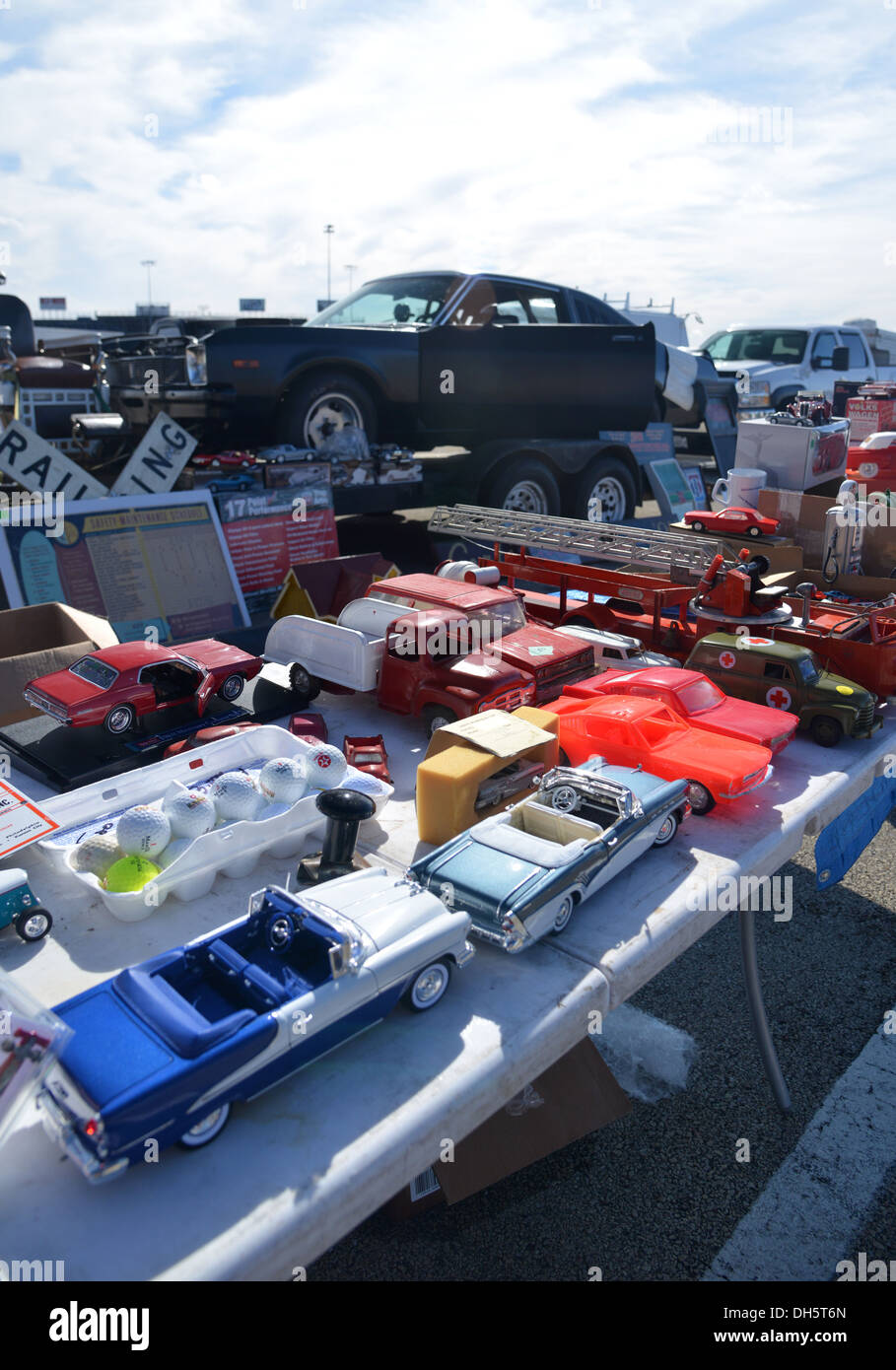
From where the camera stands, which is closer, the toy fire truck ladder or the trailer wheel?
the toy fire truck ladder

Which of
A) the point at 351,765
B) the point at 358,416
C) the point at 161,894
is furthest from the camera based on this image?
the point at 358,416

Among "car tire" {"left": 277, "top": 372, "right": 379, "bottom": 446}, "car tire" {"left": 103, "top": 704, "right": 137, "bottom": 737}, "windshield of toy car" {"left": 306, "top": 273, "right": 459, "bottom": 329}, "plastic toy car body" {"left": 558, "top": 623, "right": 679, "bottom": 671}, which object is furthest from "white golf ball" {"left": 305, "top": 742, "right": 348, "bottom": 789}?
"windshield of toy car" {"left": 306, "top": 273, "right": 459, "bottom": 329}

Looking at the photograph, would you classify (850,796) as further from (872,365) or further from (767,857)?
(872,365)

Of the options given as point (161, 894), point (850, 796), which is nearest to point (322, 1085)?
point (161, 894)

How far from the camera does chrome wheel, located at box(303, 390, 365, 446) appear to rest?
7750 mm

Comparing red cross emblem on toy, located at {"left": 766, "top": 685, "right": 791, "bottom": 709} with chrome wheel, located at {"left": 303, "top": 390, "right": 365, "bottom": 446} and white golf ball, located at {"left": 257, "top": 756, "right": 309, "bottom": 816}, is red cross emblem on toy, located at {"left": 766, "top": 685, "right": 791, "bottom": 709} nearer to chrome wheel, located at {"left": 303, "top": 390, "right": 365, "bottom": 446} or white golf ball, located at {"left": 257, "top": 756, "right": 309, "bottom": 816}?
white golf ball, located at {"left": 257, "top": 756, "right": 309, "bottom": 816}

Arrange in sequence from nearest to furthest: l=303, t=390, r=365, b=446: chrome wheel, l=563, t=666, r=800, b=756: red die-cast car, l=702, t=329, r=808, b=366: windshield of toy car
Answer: l=563, t=666, r=800, b=756: red die-cast car, l=303, t=390, r=365, b=446: chrome wheel, l=702, t=329, r=808, b=366: windshield of toy car

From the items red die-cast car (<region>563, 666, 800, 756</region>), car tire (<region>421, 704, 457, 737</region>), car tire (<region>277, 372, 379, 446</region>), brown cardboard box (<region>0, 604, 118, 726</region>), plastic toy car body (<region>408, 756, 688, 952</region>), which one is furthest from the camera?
car tire (<region>277, 372, 379, 446</region>)

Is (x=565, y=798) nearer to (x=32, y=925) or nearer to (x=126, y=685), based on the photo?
(x=32, y=925)

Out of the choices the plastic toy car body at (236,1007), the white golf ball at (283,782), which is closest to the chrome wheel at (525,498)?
the white golf ball at (283,782)

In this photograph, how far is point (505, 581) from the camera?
5980 millimetres

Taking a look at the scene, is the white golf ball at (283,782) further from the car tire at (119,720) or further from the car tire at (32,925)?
the car tire at (119,720)

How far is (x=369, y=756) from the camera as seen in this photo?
12.1 feet

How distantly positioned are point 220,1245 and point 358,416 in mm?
7215
